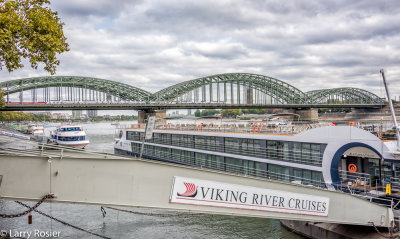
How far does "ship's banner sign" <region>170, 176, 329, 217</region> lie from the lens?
8117mm

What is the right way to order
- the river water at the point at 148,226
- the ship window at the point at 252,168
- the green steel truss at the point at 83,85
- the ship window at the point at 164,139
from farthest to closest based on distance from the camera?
the green steel truss at the point at 83,85
the ship window at the point at 164,139
the ship window at the point at 252,168
the river water at the point at 148,226

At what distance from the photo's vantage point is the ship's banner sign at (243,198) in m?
8.12

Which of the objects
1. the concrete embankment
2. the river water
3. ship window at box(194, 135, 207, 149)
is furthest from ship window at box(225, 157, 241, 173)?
the concrete embankment

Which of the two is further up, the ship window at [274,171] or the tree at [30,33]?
Result: the tree at [30,33]

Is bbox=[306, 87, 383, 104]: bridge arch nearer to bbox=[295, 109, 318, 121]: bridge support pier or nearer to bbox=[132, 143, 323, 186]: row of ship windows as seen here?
bbox=[295, 109, 318, 121]: bridge support pier

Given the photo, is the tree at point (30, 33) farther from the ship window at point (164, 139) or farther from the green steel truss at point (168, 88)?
the green steel truss at point (168, 88)

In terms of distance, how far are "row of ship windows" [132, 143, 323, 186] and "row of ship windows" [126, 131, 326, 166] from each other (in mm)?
597

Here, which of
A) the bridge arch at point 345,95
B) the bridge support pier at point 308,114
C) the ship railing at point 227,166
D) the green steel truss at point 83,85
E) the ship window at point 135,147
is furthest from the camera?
the bridge arch at point 345,95

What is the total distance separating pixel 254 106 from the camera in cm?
8900

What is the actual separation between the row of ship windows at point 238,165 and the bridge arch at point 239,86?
8313cm

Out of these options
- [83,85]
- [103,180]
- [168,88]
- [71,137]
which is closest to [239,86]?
[168,88]

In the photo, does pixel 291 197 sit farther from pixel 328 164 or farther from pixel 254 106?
pixel 254 106

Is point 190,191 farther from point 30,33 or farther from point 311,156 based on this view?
point 311,156

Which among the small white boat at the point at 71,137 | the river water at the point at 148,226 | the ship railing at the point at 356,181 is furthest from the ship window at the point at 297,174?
the small white boat at the point at 71,137
